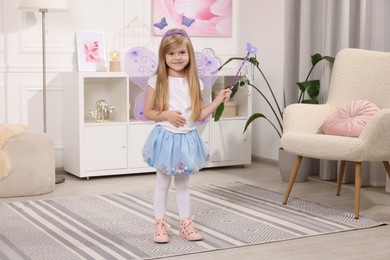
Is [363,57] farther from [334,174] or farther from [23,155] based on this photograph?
[23,155]

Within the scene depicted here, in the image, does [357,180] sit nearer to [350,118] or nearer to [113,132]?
[350,118]

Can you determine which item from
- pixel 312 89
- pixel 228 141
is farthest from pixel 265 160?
pixel 312 89

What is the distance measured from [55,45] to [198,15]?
3.78ft

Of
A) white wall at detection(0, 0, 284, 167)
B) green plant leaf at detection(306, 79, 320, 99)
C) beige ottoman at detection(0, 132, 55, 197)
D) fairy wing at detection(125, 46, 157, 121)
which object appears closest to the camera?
fairy wing at detection(125, 46, 157, 121)

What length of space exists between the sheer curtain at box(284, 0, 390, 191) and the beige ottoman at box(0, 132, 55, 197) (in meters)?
1.77

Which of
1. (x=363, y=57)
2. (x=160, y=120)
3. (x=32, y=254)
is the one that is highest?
(x=363, y=57)

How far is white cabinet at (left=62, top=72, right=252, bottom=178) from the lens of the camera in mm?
4641

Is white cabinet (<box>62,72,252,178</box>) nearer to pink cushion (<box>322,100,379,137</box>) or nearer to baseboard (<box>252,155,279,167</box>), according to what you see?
baseboard (<box>252,155,279,167</box>)

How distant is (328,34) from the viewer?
4.65 m

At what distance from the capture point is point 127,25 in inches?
201

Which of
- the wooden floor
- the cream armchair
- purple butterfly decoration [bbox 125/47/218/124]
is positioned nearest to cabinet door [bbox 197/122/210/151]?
the wooden floor

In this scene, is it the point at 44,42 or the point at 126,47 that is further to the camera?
the point at 126,47

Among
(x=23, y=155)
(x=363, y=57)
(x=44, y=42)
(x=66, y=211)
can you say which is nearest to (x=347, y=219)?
(x=363, y=57)

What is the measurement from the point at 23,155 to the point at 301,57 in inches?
78.7
